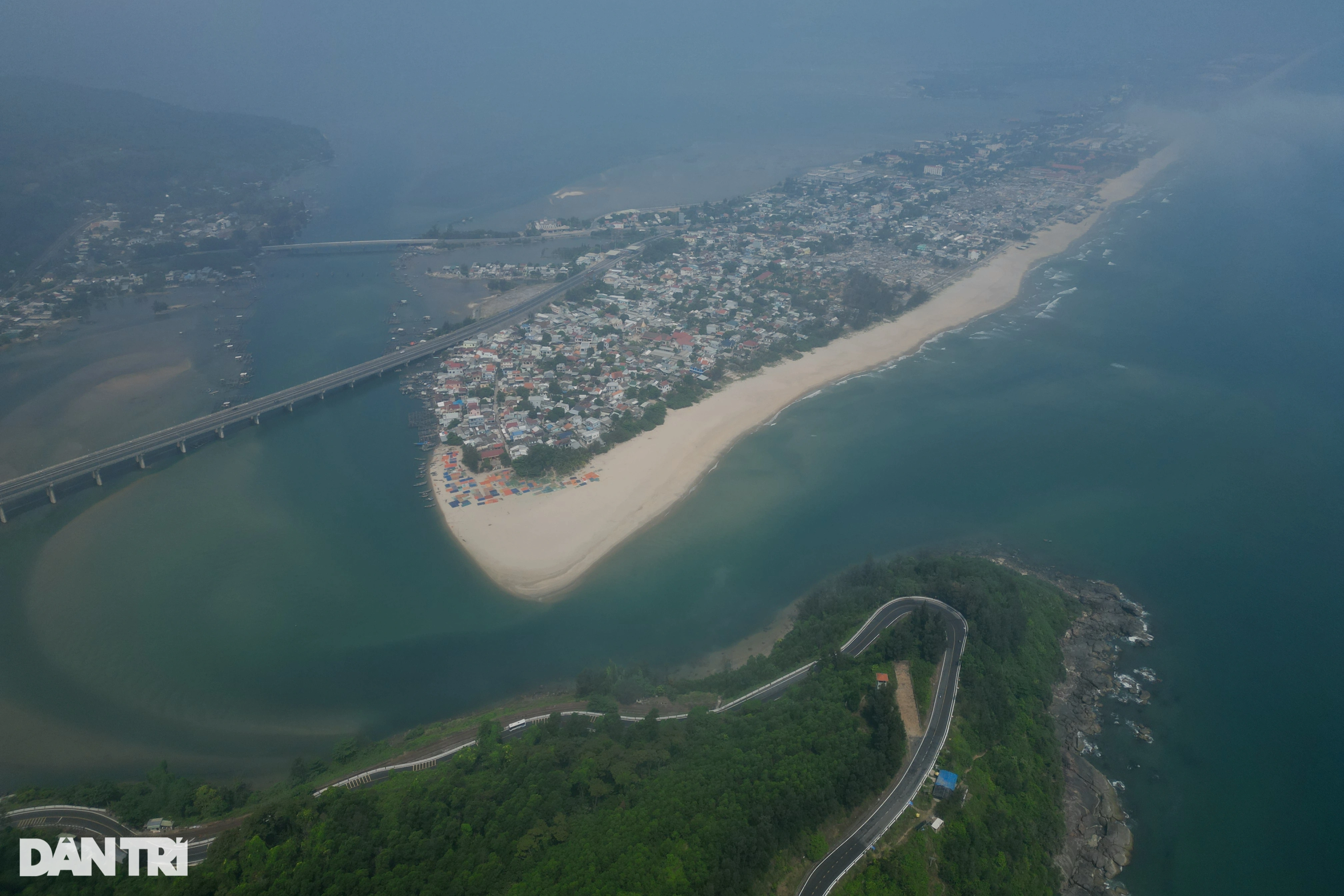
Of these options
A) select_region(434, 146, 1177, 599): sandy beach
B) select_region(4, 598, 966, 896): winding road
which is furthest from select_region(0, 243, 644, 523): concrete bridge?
select_region(4, 598, 966, 896): winding road

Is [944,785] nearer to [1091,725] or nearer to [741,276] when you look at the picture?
[1091,725]

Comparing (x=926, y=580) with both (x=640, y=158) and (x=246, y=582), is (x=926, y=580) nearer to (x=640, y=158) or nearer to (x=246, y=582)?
(x=246, y=582)

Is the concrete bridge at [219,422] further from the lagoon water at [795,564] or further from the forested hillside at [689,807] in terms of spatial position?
the forested hillside at [689,807]

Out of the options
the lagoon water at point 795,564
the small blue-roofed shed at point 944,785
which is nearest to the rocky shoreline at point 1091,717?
the lagoon water at point 795,564

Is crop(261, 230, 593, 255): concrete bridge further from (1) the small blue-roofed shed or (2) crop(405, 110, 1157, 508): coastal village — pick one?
(1) the small blue-roofed shed

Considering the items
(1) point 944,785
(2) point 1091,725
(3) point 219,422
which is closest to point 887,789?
(1) point 944,785
